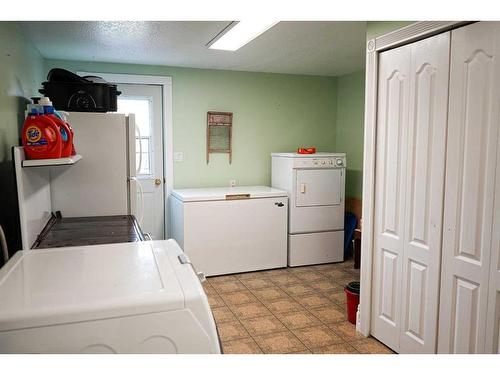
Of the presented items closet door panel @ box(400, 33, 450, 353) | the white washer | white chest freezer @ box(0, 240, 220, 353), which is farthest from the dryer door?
white chest freezer @ box(0, 240, 220, 353)

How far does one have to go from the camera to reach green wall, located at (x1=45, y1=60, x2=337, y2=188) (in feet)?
15.9

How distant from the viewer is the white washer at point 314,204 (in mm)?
4648

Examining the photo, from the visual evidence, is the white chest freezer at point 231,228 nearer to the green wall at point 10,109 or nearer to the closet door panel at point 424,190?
the green wall at point 10,109

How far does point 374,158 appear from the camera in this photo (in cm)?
281

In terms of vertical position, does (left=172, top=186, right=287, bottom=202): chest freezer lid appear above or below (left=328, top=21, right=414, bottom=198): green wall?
below

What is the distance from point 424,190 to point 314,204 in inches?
91.3

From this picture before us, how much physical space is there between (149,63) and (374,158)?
113 inches

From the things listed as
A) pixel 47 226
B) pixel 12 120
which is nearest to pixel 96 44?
pixel 12 120

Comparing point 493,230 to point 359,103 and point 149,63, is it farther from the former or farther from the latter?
point 149,63

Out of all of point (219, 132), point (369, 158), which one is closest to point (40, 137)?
point (369, 158)

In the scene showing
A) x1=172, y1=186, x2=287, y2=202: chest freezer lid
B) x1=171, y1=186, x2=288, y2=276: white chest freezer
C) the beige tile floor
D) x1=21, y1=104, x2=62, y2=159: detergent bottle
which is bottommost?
the beige tile floor

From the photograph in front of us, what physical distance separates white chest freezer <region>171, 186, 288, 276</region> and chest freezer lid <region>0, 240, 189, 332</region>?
2.74 metres

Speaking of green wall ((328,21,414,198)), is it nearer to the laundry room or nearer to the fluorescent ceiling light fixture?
the laundry room

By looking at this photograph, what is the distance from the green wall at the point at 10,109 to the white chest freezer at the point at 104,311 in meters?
1.00
